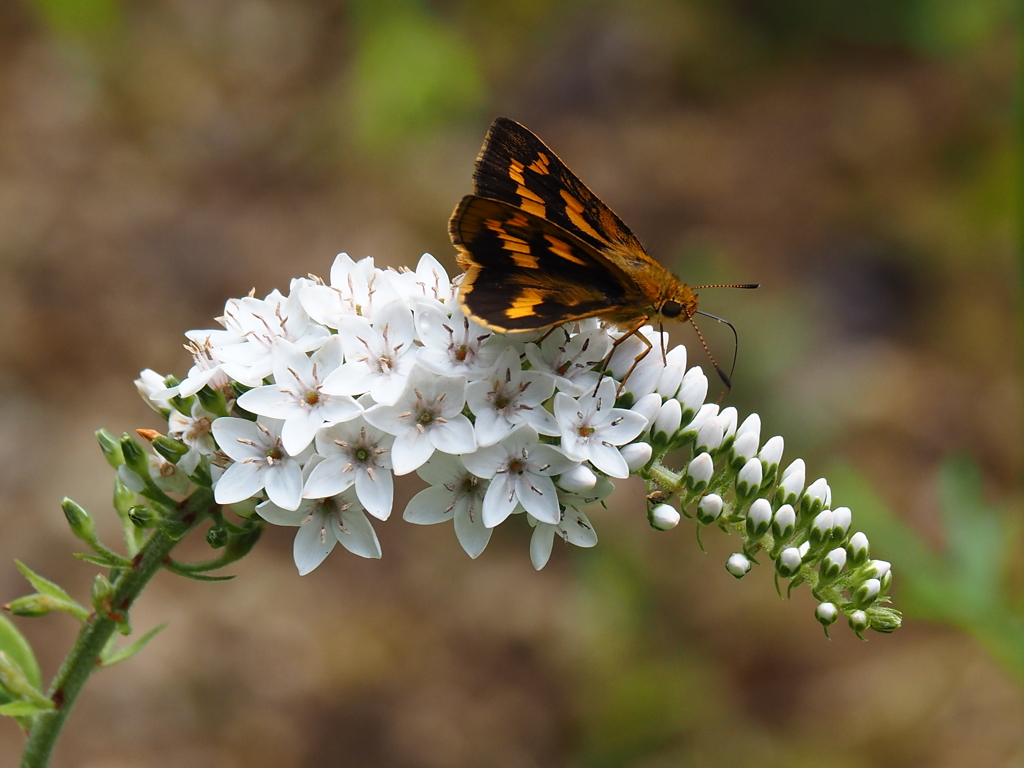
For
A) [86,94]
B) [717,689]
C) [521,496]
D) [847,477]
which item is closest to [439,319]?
[521,496]

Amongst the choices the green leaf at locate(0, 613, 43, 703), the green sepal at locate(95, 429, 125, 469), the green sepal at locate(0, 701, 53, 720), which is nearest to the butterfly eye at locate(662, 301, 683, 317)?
the green sepal at locate(95, 429, 125, 469)

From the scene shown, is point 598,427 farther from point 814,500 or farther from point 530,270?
point 814,500

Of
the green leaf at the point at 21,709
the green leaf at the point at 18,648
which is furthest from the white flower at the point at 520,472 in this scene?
the green leaf at the point at 18,648

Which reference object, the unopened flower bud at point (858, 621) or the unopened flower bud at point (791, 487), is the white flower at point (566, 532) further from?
the unopened flower bud at point (858, 621)

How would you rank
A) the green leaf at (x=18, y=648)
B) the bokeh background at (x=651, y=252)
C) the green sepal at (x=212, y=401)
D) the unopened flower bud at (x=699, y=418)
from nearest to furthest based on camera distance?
the green sepal at (x=212, y=401) → the unopened flower bud at (x=699, y=418) → the green leaf at (x=18, y=648) → the bokeh background at (x=651, y=252)

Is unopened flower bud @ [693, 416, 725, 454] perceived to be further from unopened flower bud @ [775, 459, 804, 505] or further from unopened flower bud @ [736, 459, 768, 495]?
unopened flower bud @ [775, 459, 804, 505]

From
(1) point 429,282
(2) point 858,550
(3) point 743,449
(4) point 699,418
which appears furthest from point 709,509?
(1) point 429,282

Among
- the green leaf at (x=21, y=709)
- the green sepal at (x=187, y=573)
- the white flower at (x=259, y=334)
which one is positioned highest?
the white flower at (x=259, y=334)
